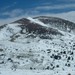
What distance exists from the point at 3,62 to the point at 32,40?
161 feet

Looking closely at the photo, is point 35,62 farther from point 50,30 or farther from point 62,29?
point 62,29

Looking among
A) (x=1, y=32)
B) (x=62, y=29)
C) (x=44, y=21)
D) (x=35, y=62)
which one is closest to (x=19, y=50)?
(x=35, y=62)

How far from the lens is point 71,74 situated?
5219 centimetres

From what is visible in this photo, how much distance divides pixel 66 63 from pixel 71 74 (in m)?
18.0

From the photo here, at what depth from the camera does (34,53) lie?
8769 centimetres

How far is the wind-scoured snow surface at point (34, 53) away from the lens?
61156 mm

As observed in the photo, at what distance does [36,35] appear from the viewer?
13338 cm

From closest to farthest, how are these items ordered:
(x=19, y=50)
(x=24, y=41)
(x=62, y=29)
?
(x=19, y=50) < (x=24, y=41) < (x=62, y=29)

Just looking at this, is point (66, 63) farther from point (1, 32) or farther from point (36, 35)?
point (1, 32)

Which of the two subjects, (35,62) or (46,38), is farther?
(46,38)

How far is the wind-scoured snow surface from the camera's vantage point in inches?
2408

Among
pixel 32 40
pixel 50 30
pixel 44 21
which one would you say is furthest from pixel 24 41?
pixel 44 21

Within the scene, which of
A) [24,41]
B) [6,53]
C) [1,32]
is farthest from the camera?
[1,32]

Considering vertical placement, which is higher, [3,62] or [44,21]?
[44,21]
